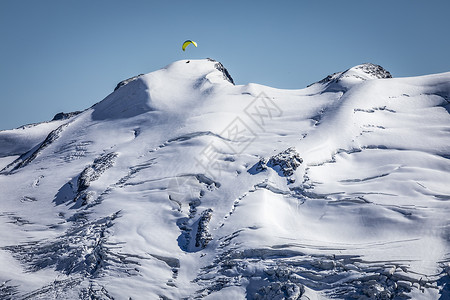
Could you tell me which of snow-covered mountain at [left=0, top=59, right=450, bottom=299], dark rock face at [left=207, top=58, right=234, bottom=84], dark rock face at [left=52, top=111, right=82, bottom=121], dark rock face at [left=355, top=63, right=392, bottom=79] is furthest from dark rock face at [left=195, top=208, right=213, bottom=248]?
dark rock face at [left=52, top=111, right=82, bottom=121]

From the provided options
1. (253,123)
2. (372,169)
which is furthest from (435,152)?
(253,123)

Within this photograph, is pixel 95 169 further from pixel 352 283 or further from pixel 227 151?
pixel 352 283

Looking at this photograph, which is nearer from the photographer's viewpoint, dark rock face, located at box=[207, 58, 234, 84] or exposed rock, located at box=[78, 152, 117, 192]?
exposed rock, located at box=[78, 152, 117, 192]

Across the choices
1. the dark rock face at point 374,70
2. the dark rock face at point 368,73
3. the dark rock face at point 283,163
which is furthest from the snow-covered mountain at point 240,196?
the dark rock face at point 374,70

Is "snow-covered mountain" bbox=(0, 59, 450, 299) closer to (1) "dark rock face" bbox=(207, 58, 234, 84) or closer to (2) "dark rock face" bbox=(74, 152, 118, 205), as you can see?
(2) "dark rock face" bbox=(74, 152, 118, 205)

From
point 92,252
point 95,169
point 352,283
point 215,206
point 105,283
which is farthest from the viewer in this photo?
point 95,169

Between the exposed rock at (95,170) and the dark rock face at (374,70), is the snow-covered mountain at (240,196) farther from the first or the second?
the dark rock face at (374,70)

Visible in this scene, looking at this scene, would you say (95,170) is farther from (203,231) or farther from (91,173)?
(203,231)

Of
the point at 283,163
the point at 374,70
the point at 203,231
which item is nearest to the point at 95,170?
the point at 203,231
